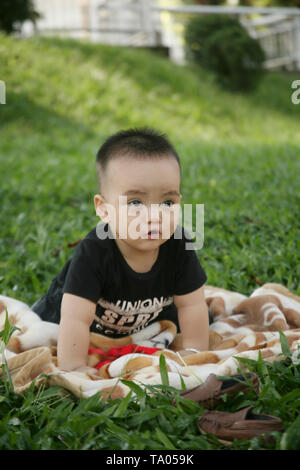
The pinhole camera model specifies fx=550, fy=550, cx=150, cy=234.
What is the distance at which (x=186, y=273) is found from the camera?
7.12 ft

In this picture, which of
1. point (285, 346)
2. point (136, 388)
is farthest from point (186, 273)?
point (136, 388)

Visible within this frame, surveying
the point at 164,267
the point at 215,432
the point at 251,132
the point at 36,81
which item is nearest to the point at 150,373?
the point at 215,432

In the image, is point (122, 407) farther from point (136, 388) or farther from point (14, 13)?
point (14, 13)

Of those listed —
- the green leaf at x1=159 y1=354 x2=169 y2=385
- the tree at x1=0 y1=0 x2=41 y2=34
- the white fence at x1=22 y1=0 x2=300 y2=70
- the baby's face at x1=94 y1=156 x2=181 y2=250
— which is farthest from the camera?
the white fence at x1=22 y1=0 x2=300 y2=70

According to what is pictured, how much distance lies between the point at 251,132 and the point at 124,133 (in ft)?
27.5

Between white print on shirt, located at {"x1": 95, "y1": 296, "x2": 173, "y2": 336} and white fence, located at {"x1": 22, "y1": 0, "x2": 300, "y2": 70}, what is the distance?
35.2ft

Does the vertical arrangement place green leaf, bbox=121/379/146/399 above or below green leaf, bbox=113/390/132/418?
above

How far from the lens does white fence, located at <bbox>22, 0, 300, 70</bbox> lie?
508 inches

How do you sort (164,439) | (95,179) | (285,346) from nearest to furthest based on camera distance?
(164,439) → (285,346) → (95,179)

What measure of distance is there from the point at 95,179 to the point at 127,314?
3.32m

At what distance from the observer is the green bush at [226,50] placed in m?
11.9

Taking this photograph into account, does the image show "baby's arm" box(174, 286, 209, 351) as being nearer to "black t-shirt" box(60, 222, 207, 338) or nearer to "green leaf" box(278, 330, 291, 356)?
"black t-shirt" box(60, 222, 207, 338)

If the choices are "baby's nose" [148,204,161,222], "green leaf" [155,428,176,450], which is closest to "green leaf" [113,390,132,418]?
"green leaf" [155,428,176,450]

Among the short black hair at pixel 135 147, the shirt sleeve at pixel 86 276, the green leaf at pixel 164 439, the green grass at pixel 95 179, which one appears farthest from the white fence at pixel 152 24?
the green leaf at pixel 164 439
